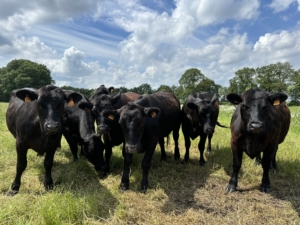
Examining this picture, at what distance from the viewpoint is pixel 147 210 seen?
4242 mm

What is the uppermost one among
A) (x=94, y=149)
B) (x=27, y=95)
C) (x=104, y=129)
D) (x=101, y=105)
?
(x=27, y=95)

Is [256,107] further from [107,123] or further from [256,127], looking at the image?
[107,123]

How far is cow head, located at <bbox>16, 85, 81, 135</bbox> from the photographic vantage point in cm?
420

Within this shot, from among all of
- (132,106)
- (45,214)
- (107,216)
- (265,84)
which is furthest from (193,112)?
(265,84)

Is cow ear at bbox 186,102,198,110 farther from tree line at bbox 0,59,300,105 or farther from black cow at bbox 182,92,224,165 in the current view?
tree line at bbox 0,59,300,105

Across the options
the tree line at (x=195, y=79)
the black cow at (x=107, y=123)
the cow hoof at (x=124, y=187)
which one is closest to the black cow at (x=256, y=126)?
the cow hoof at (x=124, y=187)

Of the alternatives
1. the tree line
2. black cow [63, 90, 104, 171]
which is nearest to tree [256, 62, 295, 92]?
the tree line

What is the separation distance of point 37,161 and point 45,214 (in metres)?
Result: 3.30

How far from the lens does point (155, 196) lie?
4789 millimetres

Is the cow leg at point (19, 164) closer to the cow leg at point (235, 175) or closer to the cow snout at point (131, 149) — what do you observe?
the cow snout at point (131, 149)

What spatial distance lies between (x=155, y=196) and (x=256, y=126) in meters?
2.19

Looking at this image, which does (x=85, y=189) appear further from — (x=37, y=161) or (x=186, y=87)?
(x=186, y=87)

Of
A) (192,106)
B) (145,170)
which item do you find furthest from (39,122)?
(192,106)

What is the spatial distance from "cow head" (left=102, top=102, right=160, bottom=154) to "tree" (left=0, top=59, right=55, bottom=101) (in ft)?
186
